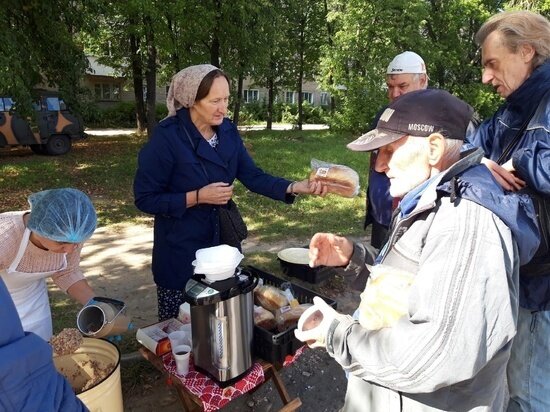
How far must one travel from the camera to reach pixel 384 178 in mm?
3166

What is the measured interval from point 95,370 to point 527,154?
85.9 inches

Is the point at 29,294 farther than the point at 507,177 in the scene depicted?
Yes

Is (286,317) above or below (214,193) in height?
below

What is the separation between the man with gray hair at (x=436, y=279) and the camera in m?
1.09

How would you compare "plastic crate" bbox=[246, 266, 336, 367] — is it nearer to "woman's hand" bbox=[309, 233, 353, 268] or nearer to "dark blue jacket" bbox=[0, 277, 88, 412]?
"woman's hand" bbox=[309, 233, 353, 268]

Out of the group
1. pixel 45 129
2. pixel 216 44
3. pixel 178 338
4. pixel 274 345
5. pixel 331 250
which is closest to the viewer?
pixel 331 250

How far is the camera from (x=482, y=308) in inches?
42.4

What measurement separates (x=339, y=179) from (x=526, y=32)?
1364 millimetres

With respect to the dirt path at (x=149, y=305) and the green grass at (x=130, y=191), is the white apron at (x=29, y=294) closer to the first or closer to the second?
the dirt path at (x=149, y=305)

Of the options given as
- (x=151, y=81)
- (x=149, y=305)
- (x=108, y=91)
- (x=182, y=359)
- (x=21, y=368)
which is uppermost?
(x=108, y=91)

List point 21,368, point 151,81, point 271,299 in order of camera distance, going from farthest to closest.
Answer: point 151,81
point 271,299
point 21,368

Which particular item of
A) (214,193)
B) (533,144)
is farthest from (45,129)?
(533,144)

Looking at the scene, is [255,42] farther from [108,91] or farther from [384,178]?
[108,91]

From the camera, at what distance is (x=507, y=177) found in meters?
1.88
